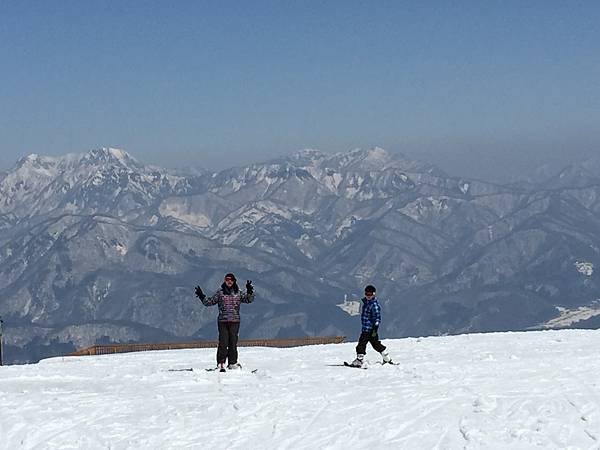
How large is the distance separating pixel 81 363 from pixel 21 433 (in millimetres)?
13091

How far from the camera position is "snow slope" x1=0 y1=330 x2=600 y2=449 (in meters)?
13.4

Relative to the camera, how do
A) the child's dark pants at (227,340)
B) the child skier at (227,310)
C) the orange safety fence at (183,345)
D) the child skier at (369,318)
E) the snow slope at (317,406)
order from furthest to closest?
the orange safety fence at (183,345), the child skier at (369,318), the child's dark pants at (227,340), the child skier at (227,310), the snow slope at (317,406)

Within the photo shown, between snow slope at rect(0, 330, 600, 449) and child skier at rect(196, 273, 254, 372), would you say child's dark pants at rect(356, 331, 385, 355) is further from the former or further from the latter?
child skier at rect(196, 273, 254, 372)

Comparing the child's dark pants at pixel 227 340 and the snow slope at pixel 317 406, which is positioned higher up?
the child's dark pants at pixel 227 340

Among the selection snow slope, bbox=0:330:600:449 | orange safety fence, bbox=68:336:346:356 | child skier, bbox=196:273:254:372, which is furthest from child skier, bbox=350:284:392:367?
orange safety fence, bbox=68:336:346:356

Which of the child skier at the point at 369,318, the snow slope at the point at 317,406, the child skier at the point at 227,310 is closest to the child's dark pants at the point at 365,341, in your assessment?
the child skier at the point at 369,318

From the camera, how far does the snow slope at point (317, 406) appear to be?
44.1 ft

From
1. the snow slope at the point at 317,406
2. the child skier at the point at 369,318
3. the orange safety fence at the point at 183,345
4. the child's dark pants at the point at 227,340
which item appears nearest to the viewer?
the snow slope at the point at 317,406

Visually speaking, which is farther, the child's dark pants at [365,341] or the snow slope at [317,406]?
the child's dark pants at [365,341]

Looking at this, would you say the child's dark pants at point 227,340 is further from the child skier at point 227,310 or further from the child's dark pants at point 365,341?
the child's dark pants at point 365,341

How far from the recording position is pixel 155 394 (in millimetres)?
17500

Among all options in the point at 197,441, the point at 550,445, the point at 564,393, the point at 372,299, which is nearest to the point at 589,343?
the point at 372,299

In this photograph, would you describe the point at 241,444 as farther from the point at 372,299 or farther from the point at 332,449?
the point at 372,299

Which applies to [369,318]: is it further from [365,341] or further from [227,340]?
[227,340]
